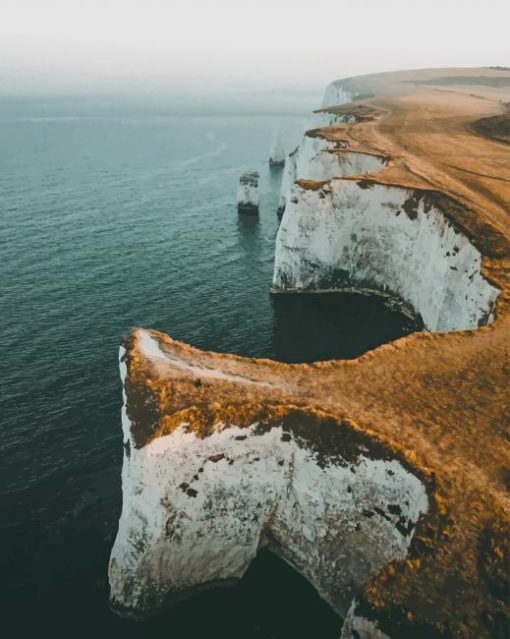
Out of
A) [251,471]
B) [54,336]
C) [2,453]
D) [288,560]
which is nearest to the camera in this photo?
[251,471]

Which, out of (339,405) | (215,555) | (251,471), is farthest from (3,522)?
(339,405)

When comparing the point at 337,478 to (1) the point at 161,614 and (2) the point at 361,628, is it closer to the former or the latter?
(2) the point at 361,628

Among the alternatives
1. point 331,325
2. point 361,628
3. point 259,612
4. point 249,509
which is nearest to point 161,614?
point 259,612

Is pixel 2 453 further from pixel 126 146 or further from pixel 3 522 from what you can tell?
pixel 126 146

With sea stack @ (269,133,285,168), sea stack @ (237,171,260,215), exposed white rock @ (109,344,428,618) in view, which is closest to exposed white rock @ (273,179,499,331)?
exposed white rock @ (109,344,428,618)

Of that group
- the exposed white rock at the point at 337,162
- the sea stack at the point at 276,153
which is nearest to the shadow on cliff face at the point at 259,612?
the exposed white rock at the point at 337,162

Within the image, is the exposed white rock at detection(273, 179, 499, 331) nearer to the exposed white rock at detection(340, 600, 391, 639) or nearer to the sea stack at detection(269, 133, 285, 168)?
the exposed white rock at detection(340, 600, 391, 639)
